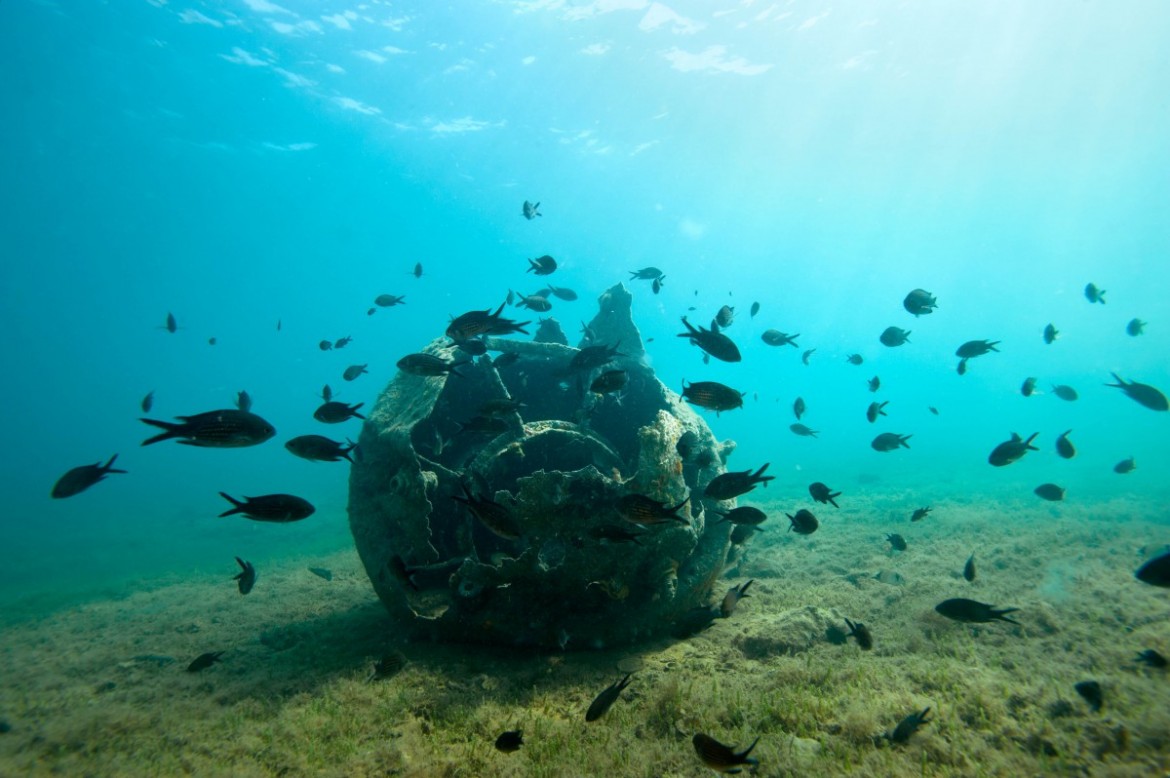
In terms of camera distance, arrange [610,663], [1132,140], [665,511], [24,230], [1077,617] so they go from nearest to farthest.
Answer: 1. [665,511]
2. [610,663]
3. [1077,617]
4. [1132,140]
5. [24,230]

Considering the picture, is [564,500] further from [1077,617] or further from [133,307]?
[133,307]

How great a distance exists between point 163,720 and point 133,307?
156m

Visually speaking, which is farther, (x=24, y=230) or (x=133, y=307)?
(x=133, y=307)

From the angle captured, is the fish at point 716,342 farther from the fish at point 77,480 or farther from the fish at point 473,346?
the fish at point 77,480

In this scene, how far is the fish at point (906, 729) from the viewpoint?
4.45 metres

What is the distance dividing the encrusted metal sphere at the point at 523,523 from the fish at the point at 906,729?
2.81 m

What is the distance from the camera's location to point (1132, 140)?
226 feet

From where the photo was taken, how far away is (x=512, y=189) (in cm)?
6956

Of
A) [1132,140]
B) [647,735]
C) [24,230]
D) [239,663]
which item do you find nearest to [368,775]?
[647,735]

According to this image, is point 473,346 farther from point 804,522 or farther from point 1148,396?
point 1148,396

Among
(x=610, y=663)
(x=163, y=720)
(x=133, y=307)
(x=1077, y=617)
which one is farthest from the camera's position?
(x=133, y=307)

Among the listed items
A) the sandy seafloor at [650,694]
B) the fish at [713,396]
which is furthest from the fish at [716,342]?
the sandy seafloor at [650,694]

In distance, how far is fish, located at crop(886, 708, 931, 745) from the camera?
4.45 m

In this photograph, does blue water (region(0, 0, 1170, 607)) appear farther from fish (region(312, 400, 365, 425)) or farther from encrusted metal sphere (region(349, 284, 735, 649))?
fish (region(312, 400, 365, 425))
